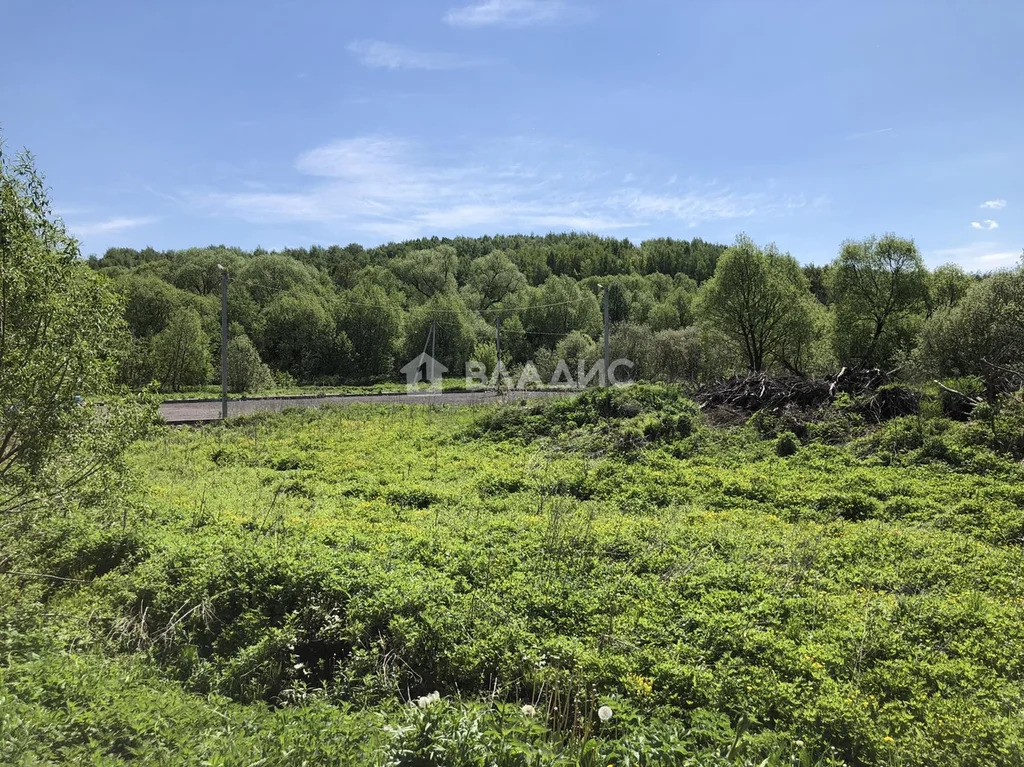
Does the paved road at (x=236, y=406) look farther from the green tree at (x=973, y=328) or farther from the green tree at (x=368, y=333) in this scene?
the green tree at (x=368, y=333)

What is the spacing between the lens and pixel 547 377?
180 ft

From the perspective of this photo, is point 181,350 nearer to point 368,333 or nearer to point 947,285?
point 368,333

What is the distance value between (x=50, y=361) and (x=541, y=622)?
19.7 ft

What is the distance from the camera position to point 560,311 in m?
71.9

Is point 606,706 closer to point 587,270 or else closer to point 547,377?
point 547,377

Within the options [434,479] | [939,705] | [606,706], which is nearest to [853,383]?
[434,479]

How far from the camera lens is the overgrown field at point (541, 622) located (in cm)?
380

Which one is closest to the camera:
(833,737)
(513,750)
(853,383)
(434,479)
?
(513,750)

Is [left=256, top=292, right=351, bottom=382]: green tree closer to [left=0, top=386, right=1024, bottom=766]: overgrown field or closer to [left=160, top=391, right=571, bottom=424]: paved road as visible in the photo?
[left=160, top=391, right=571, bottom=424]: paved road

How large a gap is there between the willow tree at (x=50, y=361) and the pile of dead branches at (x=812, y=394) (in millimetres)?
15540

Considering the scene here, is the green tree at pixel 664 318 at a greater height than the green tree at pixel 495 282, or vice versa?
the green tree at pixel 495 282

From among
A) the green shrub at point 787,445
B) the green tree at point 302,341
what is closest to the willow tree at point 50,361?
the green shrub at point 787,445

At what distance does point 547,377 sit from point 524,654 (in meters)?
49.9

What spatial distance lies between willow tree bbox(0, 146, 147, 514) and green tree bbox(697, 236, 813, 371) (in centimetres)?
2921
